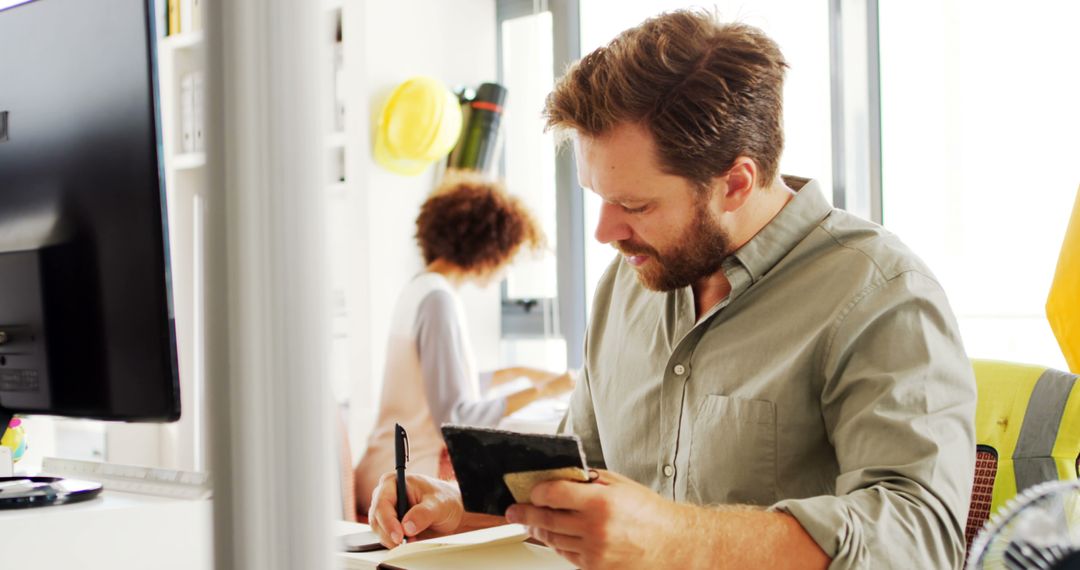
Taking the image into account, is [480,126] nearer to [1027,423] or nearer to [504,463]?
[1027,423]

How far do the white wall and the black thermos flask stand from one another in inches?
6.0

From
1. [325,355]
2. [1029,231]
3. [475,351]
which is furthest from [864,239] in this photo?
[475,351]

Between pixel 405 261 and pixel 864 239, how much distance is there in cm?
276

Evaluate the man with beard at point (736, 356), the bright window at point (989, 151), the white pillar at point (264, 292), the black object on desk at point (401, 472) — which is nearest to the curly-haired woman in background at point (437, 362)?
the bright window at point (989, 151)

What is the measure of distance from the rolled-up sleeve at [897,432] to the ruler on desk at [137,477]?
1.99 ft

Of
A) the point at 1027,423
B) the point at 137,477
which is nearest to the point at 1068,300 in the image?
the point at 1027,423

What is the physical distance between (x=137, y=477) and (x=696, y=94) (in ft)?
2.83

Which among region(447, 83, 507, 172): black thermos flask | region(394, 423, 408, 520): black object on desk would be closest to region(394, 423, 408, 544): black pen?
region(394, 423, 408, 520): black object on desk

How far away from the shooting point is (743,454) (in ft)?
4.23

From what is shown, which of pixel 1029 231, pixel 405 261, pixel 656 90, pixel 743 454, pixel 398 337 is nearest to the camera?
pixel 743 454

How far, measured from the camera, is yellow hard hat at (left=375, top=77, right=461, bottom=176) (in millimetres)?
3605

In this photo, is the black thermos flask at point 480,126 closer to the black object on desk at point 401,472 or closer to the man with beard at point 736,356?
the man with beard at point 736,356

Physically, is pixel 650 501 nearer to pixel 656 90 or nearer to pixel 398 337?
pixel 656 90

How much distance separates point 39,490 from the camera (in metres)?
0.96
